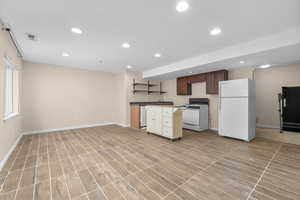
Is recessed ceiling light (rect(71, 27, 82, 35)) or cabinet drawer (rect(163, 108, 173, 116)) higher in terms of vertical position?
recessed ceiling light (rect(71, 27, 82, 35))

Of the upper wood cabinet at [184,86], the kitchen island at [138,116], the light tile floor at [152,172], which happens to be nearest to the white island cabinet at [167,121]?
the light tile floor at [152,172]

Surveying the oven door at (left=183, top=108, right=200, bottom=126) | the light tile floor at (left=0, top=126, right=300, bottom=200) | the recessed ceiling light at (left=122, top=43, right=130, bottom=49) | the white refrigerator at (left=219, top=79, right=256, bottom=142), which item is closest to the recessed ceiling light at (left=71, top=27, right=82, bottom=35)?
the recessed ceiling light at (left=122, top=43, right=130, bottom=49)

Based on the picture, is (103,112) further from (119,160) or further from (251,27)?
(251,27)

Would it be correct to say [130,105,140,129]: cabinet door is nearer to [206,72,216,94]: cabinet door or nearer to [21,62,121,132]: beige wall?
[21,62,121,132]: beige wall

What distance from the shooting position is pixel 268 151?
293 centimetres

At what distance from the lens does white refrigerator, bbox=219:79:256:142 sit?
141 inches

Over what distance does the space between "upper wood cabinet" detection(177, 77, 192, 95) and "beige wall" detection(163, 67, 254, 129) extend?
190 millimetres

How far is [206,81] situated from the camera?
5.00m

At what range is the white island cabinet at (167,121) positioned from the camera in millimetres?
3699

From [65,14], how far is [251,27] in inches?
126

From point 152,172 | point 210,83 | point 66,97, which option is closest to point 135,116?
point 66,97

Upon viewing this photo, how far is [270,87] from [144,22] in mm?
5442

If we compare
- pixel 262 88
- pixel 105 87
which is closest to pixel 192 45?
pixel 262 88

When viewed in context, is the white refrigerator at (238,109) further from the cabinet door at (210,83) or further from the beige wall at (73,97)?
the beige wall at (73,97)
